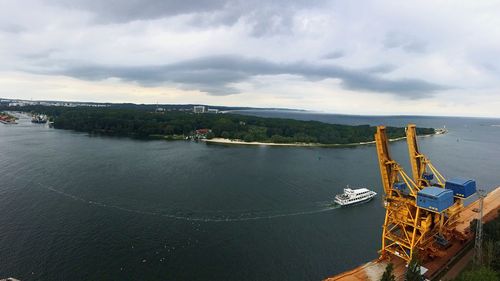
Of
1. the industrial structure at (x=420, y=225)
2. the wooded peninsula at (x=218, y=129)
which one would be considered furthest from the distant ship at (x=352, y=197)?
the wooded peninsula at (x=218, y=129)

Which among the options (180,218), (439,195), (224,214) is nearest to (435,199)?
(439,195)

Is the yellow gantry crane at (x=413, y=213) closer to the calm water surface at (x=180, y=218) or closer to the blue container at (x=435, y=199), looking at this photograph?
the blue container at (x=435, y=199)

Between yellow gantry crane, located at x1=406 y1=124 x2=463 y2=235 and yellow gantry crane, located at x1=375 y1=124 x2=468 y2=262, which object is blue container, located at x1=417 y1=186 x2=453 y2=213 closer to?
yellow gantry crane, located at x1=375 y1=124 x2=468 y2=262

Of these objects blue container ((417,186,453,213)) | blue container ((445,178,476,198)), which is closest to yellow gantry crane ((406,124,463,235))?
blue container ((445,178,476,198))

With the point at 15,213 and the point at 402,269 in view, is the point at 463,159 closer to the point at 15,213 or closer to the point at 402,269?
the point at 402,269

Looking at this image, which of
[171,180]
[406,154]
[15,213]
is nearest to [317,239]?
[171,180]

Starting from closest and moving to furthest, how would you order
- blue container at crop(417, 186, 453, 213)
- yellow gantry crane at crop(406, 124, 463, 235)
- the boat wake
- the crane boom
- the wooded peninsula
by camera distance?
blue container at crop(417, 186, 453, 213) → yellow gantry crane at crop(406, 124, 463, 235) → the crane boom → the boat wake → the wooded peninsula

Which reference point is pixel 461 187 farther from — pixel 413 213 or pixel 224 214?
pixel 224 214
